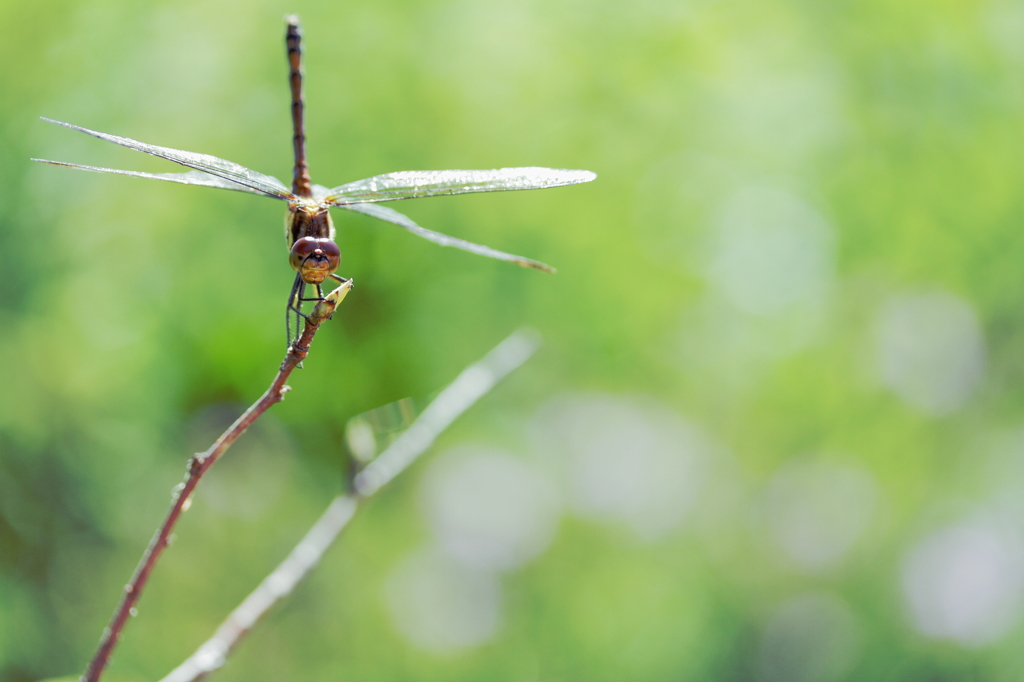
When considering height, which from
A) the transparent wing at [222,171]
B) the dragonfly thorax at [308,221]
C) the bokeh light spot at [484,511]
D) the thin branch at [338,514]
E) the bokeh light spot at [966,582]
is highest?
the transparent wing at [222,171]

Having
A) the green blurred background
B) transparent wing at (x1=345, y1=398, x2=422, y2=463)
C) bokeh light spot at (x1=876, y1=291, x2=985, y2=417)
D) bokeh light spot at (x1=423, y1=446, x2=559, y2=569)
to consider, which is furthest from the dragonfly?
bokeh light spot at (x1=876, y1=291, x2=985, y2=417)

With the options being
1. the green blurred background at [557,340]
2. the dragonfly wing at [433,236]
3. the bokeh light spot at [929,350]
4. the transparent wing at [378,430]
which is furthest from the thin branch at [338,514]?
the bokeh light spot at [929,350]

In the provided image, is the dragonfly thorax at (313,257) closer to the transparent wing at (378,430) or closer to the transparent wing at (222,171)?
the transparent wing at (222,171)

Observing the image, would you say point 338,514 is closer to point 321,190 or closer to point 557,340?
point 321,190

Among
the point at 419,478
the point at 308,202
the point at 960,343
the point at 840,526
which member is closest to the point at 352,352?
the point at 419,478

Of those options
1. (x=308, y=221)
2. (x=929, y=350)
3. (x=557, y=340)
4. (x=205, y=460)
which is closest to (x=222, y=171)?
(x=308, y=221)
